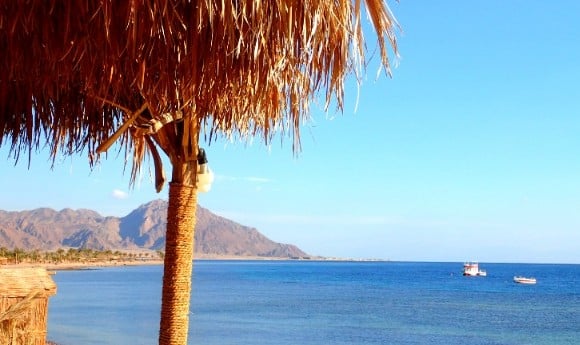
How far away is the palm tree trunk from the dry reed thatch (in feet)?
2.32

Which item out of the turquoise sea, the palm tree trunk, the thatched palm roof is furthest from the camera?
the turquoise sea

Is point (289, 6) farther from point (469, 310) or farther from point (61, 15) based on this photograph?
point (469, 310)

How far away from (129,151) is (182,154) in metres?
0.73

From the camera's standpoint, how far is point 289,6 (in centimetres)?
234

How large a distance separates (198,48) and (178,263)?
1471 millimetres

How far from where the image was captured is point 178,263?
11.7 ft

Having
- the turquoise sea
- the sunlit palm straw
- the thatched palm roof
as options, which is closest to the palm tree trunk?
the sunlit palm straw

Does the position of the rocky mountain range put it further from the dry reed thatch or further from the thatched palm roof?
the thatched palm roof

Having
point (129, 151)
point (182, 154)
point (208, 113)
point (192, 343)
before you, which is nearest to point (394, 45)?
point (208, 113)

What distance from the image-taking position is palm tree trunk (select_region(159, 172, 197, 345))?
353cm

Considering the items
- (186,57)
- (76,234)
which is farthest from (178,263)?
(76,234)

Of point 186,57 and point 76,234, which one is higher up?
point 76,234

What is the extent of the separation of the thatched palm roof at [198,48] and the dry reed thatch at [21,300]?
1.18 meters

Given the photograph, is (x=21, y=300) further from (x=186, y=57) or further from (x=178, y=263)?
(x=186, y=57)
